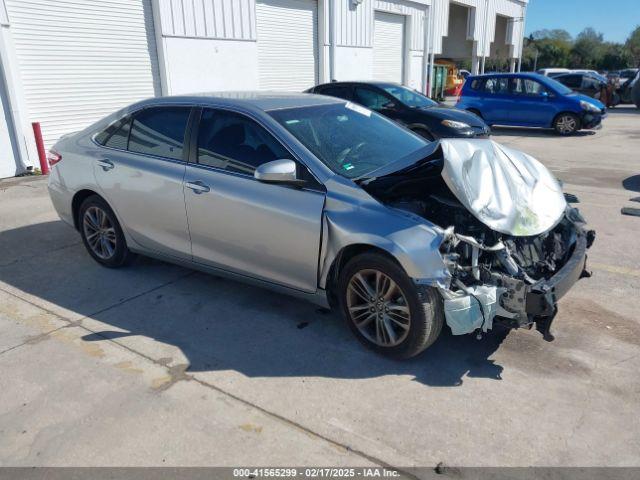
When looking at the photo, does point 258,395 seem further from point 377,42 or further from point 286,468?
point 377,42

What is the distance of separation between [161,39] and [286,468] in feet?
37.6

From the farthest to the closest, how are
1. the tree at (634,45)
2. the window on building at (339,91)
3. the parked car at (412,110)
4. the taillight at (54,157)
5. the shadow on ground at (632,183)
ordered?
the tree at (634,45)
the window on building at (339,91)
the parked car at (412,110)
the shadow on ground at (632,183)
the taillight at (54,157)

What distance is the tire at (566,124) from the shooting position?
14.5 metres

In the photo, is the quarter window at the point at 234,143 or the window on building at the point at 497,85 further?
the window on building at the point at 497,85

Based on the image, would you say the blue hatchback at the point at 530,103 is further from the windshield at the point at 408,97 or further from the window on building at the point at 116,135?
the window on building at the point at 116,135

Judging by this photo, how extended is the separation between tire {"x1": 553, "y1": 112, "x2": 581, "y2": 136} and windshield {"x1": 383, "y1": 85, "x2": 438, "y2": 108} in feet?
17.6

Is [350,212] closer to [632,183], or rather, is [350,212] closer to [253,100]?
→ [253,100]

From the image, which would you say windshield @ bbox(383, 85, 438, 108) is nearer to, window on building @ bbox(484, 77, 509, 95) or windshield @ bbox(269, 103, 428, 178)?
window on building @ bbox(484, 77, 509, 95)

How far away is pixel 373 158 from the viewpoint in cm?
407

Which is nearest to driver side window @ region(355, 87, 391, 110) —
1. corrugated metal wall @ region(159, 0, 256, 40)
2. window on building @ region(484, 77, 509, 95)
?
corrugated metal wall @ region(159, 0, 256, 40)

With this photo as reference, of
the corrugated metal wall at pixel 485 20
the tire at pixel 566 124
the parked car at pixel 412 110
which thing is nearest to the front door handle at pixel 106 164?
the parked car at pixel 412 110

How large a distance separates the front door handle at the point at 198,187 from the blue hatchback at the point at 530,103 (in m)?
12.9

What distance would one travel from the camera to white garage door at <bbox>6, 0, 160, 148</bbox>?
32.7 ft

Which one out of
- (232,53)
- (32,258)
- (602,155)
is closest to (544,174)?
(32,258)
